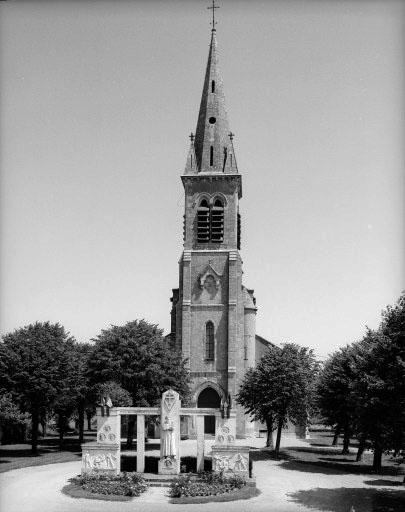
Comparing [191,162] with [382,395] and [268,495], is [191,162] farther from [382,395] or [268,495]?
[268,495]

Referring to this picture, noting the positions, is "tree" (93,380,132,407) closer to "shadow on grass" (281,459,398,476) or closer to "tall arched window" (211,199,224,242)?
"shadow on grass" (281,459,398,476)

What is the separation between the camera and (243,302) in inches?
2339

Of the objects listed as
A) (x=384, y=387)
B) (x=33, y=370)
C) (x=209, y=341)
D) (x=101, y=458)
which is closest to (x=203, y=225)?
(x=209, y=341)

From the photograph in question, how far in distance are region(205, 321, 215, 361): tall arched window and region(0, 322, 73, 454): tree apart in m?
16.7

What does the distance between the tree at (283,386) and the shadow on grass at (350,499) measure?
47.5ft

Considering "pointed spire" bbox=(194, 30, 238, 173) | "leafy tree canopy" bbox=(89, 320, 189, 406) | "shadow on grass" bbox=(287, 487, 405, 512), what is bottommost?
"shadow on grass" bbox=(287, 487, 405, 512)

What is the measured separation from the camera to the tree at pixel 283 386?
1654 inches

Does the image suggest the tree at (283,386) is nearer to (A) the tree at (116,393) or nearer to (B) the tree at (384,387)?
(B) the tree at (384,387)

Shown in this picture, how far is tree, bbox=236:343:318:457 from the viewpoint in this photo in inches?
1654

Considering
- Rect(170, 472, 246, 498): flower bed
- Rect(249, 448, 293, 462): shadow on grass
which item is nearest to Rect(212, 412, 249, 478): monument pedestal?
Rect(170, 472, 246, 498): flower bed

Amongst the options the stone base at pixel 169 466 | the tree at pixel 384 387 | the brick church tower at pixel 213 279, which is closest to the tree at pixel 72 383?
the brick church tower at pixel 213 279

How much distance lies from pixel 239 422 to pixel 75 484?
1163 inches

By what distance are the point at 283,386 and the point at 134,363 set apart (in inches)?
429

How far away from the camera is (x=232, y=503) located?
2436cm
